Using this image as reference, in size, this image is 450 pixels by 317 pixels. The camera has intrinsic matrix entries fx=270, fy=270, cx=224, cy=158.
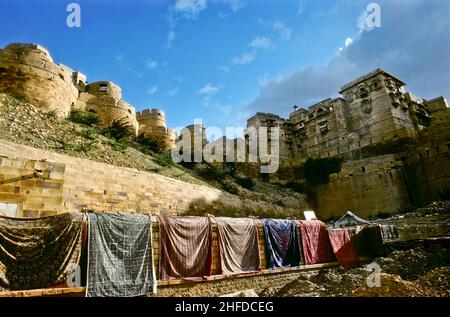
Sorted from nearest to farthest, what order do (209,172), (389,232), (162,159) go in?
(389,232)
(162,159)
(209,172)

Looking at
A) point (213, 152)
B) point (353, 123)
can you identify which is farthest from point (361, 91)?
point (213, 152)

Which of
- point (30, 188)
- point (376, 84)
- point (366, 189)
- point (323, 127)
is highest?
point (376, 84)

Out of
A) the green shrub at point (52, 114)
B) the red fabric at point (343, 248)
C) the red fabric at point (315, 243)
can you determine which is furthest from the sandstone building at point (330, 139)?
the red fabric at point (343, 248)

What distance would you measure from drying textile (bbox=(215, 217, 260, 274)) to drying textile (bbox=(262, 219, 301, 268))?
509mm

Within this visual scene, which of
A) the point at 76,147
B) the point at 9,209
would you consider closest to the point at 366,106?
the point at 76,147

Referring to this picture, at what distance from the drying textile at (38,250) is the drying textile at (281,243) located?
17.7 ft

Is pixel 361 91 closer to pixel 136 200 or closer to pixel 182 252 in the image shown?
pixel 136 200

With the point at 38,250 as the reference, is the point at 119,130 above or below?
above

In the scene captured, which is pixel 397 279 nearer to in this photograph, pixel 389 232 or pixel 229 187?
pixel 389 232

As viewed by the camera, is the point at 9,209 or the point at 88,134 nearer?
the point at 9,209

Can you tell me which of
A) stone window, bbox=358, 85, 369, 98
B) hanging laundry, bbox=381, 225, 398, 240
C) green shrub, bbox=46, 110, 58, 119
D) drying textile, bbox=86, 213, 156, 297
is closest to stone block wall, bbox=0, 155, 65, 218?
drying textile, bbox=86, 213, 156, 297

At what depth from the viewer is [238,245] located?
7832 millimetres

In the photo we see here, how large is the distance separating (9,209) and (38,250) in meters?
2.66

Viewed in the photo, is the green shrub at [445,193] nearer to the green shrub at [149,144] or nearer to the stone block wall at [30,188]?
the green shrub at [149,144]
